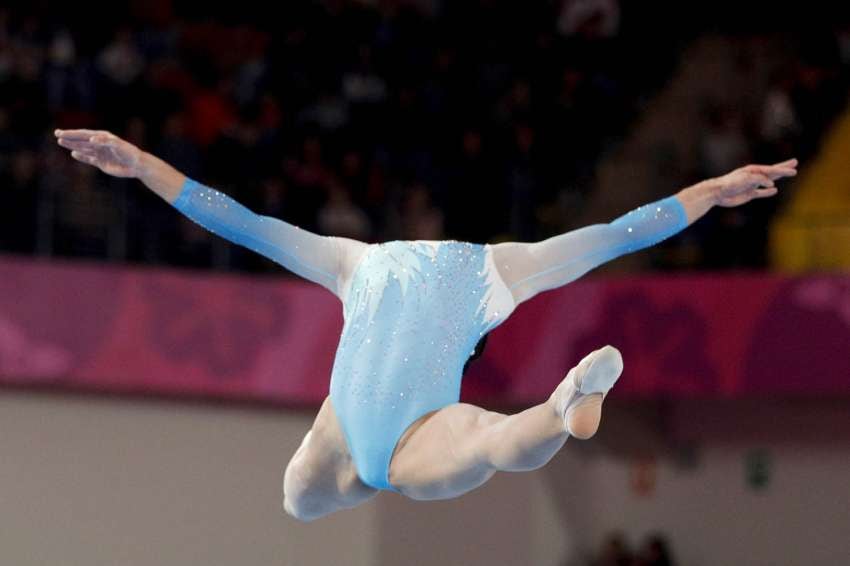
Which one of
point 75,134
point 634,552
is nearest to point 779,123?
point 634,552

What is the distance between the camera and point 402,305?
166 inches

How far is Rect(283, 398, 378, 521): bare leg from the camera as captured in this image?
4.33 meters

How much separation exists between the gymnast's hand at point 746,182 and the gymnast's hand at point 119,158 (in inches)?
67.8

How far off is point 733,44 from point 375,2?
284 centimetres

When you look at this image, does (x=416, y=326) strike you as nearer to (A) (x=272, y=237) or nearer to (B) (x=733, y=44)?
(A) (x=272, y=237)

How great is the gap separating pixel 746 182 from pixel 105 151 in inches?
79.9

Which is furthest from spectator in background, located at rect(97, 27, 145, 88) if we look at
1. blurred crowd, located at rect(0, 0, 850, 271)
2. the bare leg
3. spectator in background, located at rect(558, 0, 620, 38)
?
the bare leg

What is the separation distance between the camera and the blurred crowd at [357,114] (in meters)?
8.42

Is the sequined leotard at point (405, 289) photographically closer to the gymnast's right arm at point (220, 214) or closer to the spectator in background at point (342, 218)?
the gymnast's right arm at point (220, 214)

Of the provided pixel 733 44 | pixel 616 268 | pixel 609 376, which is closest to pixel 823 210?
pixel 616 268

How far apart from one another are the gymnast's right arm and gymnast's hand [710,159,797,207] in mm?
1169

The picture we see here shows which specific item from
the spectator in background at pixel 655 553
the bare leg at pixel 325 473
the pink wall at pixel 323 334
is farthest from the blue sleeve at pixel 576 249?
the spectator in background at pixel 655 553

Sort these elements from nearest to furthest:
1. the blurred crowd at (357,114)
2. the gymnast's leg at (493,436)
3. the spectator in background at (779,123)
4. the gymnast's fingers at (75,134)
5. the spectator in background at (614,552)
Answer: the gymnast's leg at (493,436) → the gymnast's fingers at (75,134) → the blurred crowd at (357,114) → the spectator in background at (779,123) → the spectator in background at (614,552)

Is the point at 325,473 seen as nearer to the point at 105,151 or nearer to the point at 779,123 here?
the point at 105,151
